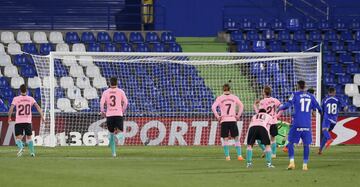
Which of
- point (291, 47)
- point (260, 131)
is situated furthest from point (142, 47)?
point (260, 131)

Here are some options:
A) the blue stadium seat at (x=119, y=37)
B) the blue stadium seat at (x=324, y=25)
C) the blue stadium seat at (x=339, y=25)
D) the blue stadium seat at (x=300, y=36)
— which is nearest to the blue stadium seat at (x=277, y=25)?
the blue stadium seat at (x=300, y=36)

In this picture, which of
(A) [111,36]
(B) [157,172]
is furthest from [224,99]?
(A) [111,36]

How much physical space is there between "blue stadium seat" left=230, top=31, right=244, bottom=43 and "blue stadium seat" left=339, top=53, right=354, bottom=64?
403 cm

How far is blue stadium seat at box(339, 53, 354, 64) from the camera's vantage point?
38487 millimetres

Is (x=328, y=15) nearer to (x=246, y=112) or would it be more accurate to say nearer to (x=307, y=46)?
(x=307, y=46)

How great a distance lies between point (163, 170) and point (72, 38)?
18.0 metres

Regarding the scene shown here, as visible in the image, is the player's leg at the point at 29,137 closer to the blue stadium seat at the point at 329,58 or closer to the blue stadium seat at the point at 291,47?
the blue stadium seat at the point at 291,47

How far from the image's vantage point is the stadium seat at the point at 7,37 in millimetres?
37938

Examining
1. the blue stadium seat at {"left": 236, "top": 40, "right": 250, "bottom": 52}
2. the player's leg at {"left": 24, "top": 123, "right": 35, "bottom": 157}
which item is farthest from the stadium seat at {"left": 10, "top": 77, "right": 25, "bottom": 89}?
the player's leg at {"left": 24, "top": 123, "right": 35, "bottom": 157}

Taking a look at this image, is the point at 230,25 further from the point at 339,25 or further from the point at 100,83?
the point at 100,83

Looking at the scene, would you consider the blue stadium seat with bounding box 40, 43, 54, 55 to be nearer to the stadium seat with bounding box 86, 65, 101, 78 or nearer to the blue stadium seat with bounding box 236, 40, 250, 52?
the stadium seat with bounding box 86, 65, 101, 78

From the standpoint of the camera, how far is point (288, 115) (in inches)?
1281

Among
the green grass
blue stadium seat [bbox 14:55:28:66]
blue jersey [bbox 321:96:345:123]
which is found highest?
blue stadium seat [bbox 14:55:28:66]

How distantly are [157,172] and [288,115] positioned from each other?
12921mm
